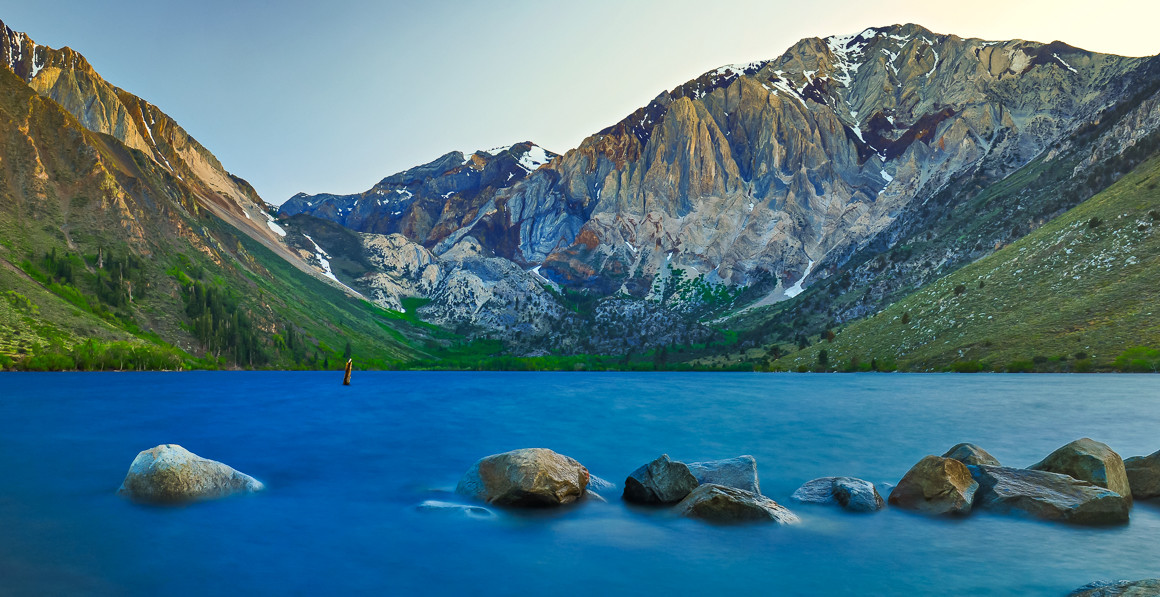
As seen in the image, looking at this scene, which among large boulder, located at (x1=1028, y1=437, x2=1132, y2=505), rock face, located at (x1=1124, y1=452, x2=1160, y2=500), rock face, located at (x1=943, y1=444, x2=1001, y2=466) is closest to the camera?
large boulder, located at (x1=1028, y1=437, x2=1132, y2=505)

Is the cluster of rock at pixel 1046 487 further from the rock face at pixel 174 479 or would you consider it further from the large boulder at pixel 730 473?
the rock face at pixel 174 479

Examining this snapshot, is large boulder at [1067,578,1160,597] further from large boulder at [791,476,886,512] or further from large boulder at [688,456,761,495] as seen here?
large boulder at [688,456,761,495]

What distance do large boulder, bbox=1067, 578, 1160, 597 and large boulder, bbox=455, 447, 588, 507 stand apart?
50.7 feet

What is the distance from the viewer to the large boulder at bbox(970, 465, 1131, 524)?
797 inches

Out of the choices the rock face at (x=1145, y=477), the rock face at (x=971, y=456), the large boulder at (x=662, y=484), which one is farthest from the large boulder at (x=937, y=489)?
the large boulder at (x=662, y=484)

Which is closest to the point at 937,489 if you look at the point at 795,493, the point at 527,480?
the point at 795,493

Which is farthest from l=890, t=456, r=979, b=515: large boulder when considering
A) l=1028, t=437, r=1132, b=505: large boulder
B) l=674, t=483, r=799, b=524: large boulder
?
l=674, t=483, r=799, b=524: large boulder

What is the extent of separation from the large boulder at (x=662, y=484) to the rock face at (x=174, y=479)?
1625cm

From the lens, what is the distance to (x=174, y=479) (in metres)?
22.8

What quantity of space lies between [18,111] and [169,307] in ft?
280

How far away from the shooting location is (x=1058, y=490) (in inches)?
849

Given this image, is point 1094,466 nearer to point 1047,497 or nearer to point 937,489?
point 1047,497

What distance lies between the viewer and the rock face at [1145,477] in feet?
75.4

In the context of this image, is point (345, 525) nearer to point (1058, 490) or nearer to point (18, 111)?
point (1058, 490)
